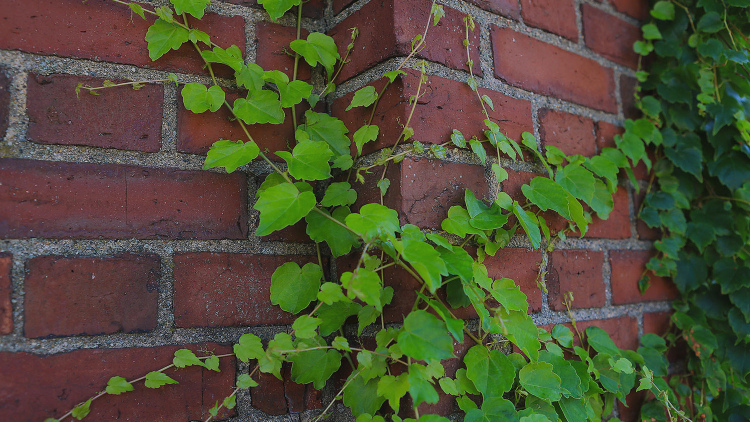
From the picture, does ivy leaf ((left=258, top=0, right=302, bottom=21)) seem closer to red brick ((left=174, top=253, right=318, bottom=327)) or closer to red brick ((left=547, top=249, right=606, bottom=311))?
red brick ((left=174, top=253, right=318, bottom=327))

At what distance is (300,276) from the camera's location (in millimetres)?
662

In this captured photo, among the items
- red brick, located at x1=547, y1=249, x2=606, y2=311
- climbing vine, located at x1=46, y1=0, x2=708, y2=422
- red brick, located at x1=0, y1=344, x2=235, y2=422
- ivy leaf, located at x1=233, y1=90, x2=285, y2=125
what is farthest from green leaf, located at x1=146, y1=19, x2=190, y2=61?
red brick, located at x1=547, y1=249, x2=606, y2=311

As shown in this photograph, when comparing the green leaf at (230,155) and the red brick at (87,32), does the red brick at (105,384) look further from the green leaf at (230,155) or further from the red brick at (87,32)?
the red brick at (87,32)

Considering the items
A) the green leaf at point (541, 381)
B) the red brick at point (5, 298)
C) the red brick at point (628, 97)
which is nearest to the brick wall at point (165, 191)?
the red brick at point (5, 298)

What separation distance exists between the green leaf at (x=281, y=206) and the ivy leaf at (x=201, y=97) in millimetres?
153

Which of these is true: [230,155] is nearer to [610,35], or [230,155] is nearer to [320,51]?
[320,51]

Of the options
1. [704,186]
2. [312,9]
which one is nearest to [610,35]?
[704,186]

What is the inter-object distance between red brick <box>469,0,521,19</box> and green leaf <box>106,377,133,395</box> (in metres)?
0.68

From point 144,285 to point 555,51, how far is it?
0.72 meters

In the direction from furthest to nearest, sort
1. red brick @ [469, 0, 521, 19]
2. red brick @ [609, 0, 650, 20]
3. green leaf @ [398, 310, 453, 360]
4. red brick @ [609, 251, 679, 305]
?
1. red brick @ [609, 0, 650, 20]
2. red brick @ [609, 251, 679, 305]
3. red brick @ [469, 0, 521, 19]
4. green leaf @ [398, 310, 453, 360]

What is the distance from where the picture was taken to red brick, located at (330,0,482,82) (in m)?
0.66

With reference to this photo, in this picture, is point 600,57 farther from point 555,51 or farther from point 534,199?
point 534,199

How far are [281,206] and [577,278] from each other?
1.66ft

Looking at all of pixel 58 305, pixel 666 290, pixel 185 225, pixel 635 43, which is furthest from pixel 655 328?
pixel 58 305
